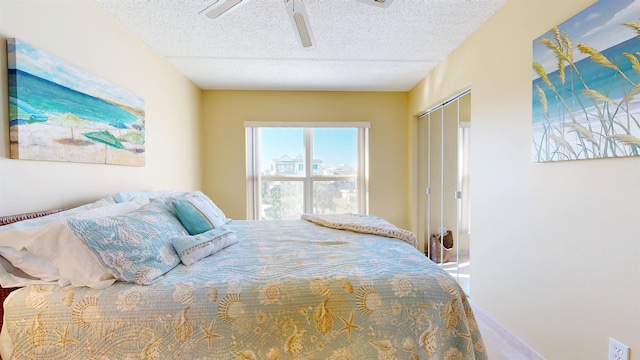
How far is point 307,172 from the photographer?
3973 mm

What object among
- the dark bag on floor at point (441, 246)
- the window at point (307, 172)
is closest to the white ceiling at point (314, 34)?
the window at point (307, 172)

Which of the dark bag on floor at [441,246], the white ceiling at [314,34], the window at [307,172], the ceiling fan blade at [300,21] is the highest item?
the white ceiling at [314,34]

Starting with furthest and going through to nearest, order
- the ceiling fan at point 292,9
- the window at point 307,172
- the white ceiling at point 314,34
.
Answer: the window at point 307,172, the white ceiling at point 314,34, the ceiling fan at point 292,9

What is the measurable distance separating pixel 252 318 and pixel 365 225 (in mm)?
1208

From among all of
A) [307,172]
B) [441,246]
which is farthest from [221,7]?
[441,246]

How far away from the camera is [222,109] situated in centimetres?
379

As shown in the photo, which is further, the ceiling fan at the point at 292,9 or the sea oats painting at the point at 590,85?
the ceiling fan at the point at 292,9

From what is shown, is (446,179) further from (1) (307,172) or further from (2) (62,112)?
(2) (62,112)

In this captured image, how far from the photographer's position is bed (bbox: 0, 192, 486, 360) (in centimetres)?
108

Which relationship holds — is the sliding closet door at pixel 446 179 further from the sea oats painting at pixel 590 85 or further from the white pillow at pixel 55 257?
the white pillow at pixel 55 257

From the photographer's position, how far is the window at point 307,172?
3.93 meters

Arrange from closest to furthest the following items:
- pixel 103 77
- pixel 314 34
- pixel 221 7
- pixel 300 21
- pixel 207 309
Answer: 1. pixel 207 309
2. pixel 221 7
3. pixel 300 21
4. pixel 103 77
5. pixel 314 34

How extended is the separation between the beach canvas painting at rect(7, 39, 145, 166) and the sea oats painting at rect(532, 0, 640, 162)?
274cm

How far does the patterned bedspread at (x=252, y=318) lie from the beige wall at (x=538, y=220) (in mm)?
694
